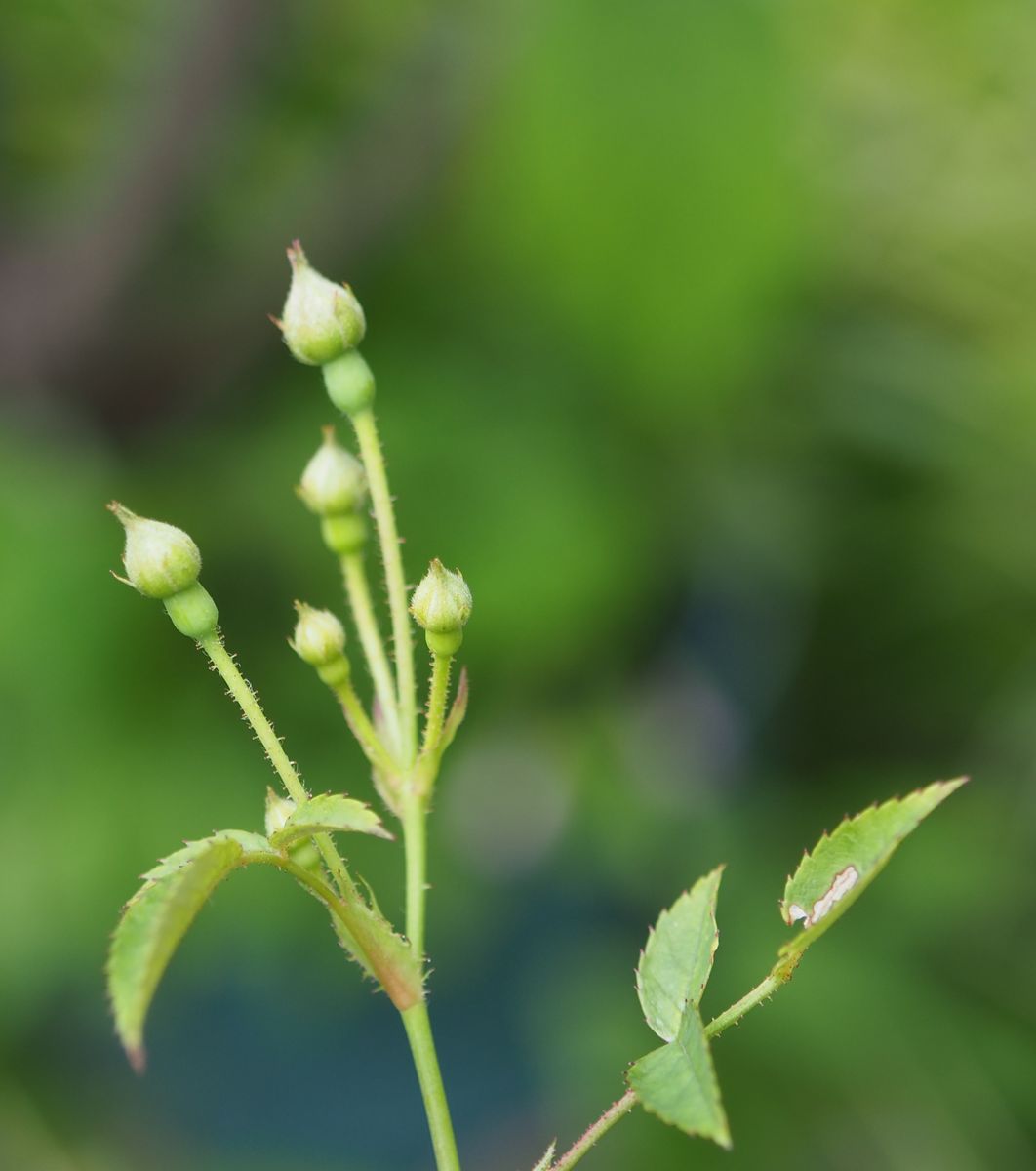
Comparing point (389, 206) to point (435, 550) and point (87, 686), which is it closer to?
point (435, 550)

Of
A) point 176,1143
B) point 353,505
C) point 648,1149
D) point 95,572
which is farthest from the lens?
point 176,1143

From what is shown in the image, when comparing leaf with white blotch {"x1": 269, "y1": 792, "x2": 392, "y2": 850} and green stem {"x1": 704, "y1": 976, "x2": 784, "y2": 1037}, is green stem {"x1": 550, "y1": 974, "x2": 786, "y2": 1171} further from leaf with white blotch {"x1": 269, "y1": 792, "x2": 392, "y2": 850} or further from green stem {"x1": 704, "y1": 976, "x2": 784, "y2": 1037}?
leaf with white blotch {"x1": 269, "y1": 792, "x2": 392, "y2": 850}

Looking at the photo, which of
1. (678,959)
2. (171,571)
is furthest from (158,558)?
(678,959)

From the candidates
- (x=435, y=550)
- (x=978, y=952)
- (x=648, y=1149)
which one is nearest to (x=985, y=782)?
(x=978, y=952)

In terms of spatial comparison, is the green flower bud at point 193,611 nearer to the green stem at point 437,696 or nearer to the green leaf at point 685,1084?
the green stem at point 437,696

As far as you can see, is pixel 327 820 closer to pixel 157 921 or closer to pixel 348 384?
pixel 157 921

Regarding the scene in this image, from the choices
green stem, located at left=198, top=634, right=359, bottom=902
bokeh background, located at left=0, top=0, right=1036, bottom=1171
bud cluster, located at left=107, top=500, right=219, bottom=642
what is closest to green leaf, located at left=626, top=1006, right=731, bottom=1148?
green stem, located at left=198, top=634, right=359, bottom=902
